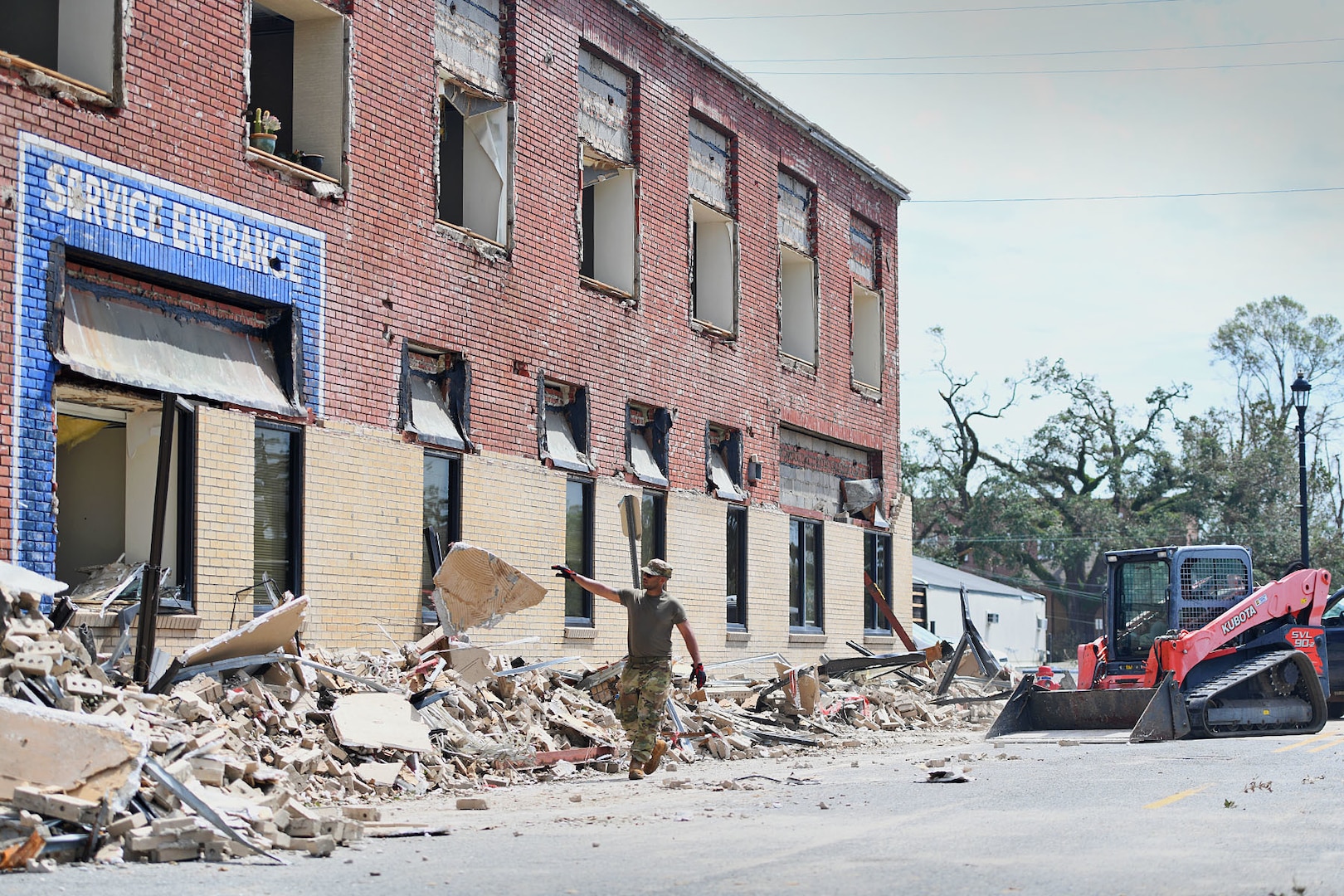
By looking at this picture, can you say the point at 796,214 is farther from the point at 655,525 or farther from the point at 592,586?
the point at 592,586

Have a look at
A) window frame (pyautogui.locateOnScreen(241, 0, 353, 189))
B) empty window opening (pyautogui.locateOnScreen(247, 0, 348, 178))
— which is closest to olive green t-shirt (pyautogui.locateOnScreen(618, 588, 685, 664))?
window frame (pyautogui.locateOnScreen(241, 0, 353, 189))

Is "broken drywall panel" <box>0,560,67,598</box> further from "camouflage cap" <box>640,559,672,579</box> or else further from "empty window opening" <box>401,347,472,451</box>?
"empty window opening" <box>401,347,472,451</box>

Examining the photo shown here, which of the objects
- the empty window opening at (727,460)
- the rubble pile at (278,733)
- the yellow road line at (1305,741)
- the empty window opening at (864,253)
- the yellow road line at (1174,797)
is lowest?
the yellow road line at (1305,741)

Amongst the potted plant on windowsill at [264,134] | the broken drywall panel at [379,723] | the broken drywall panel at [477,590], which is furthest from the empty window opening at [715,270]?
the broken drywall panel at [379,723]

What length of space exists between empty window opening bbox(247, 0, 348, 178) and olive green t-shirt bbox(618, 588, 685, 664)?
18.0 feet

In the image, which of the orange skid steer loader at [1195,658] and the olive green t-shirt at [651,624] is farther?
the orange skid steer loader at [1195,658]

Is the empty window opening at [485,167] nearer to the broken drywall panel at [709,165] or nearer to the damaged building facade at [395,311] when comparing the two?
the damaged building facade at [395,311]

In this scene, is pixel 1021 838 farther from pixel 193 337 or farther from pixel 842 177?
pixel 842 177

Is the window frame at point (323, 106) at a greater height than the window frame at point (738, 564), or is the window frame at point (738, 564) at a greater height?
the window frame at point (323, 106)

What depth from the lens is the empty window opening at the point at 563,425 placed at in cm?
1880

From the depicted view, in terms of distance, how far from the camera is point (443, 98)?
1789cm

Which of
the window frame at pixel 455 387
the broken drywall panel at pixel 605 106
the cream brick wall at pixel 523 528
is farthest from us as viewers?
the broken drywall panel at pixel 605 106

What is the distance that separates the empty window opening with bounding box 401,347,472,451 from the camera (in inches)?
652

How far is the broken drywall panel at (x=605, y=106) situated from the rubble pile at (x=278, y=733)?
23.3ft
